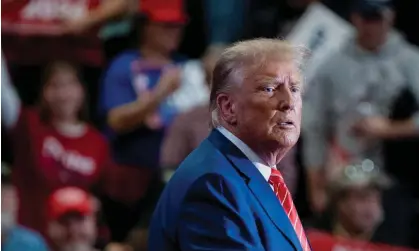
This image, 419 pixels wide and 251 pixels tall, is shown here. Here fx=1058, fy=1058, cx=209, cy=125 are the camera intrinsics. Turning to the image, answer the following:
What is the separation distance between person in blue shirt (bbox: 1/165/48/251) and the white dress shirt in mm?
2234

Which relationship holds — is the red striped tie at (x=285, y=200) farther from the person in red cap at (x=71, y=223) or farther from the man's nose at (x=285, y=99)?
the person in red cap at (x=71, y=223)

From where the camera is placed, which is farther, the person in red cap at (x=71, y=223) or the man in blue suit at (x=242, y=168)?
the person in red cap at (x=71, y=223)

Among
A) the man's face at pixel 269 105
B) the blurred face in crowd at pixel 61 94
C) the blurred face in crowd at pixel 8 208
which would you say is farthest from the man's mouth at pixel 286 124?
the blurred face in crowd at pixel 61 94

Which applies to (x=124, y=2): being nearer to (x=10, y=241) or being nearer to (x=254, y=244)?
(x=10, y=241)

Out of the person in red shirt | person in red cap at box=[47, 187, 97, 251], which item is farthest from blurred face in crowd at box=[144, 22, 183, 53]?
person in red cap at box=[47, 187, 97, 251]

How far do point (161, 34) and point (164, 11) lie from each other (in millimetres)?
98

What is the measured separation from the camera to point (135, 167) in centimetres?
416

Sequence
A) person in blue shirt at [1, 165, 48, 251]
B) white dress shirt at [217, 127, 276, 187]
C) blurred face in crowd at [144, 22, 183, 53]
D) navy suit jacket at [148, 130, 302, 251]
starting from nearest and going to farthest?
1. navy suit jacket at [148, 130, 302, 251]
2. white dress shirt at [217, 127, 276, 187]
3. person in blue shirt at [1, 165, 48, 251]
4. blurred face in crowd at [144, 22, 183, 53]

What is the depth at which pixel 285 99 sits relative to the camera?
1.61 meters

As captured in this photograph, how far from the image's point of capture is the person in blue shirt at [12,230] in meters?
3.80

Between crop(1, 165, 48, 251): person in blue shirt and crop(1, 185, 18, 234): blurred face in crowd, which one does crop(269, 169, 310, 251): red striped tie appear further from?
crop(1, 185, 18, 234): blurred face in crowd

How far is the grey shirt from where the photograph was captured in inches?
163

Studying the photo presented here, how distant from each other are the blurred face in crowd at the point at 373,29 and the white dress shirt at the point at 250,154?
8.36ft

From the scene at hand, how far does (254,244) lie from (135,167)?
2647 millimetres
